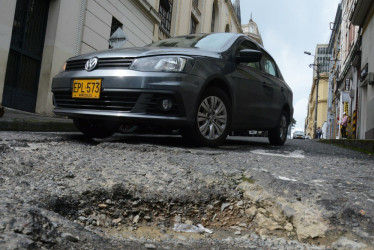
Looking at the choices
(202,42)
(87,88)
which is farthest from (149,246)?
(202,42)

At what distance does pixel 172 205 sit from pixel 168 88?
180 cm

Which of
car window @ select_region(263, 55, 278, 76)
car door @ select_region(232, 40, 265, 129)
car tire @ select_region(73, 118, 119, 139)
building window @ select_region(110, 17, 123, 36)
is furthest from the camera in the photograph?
building window @ select_region(110, 17, 123, 36)

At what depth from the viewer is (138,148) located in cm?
299

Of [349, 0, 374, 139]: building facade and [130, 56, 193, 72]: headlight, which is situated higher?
[349, 0, 374, 139]: building facade

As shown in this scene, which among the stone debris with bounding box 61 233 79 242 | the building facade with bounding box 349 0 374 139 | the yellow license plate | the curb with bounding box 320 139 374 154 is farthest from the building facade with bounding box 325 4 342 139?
the stone debris with bounding box 61 233 79 242

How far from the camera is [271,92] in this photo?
5062mm

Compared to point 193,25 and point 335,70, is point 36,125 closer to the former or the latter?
point 193,25

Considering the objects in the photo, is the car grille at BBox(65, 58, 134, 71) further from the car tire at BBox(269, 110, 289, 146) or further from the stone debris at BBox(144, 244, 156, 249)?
the car tire at BBox(269, 110, 289, 146)

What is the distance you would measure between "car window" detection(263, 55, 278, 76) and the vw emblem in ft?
8.46

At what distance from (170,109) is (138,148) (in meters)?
0.58

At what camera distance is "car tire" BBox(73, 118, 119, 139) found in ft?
13.4

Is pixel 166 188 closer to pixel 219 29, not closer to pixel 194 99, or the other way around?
pixel 194 99

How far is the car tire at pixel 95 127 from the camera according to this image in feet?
13.4

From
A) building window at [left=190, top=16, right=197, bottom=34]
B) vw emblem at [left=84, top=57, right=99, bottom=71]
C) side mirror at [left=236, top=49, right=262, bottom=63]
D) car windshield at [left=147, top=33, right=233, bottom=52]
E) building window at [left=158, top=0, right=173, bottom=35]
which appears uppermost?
building window at [left=190, top=16, right=197, bottom=34]
